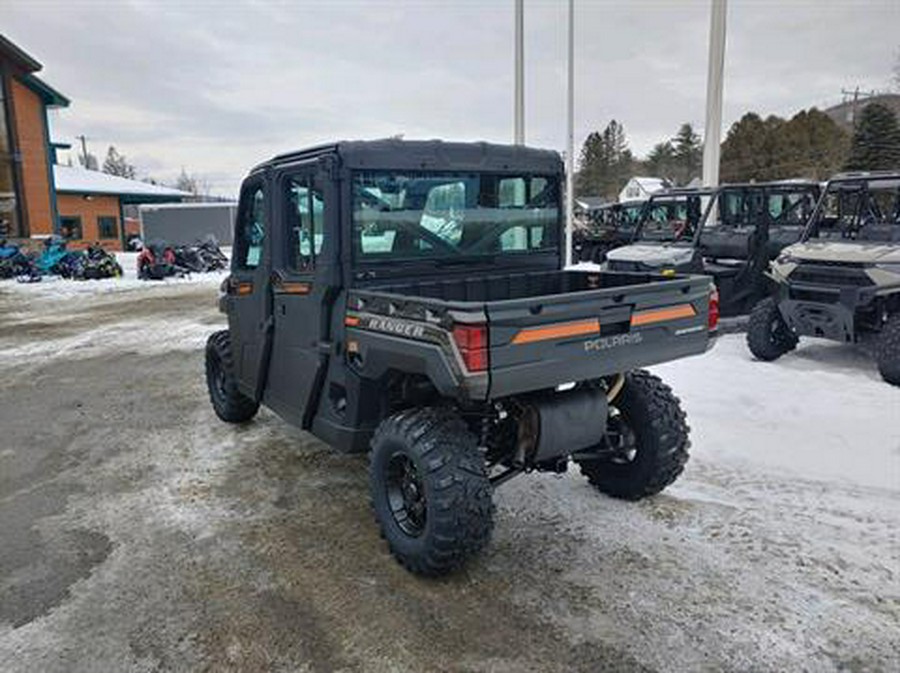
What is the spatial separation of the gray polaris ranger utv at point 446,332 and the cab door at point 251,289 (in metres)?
0.02

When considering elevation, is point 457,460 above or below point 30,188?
below

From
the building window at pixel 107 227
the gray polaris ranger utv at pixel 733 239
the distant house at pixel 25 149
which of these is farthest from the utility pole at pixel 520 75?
the building window at pixel 107 227

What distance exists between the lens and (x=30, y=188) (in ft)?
82.4

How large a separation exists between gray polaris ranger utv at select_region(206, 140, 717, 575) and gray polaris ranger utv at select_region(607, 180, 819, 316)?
208 inches

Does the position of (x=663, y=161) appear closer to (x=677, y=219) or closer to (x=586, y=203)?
(x=586, y=203)

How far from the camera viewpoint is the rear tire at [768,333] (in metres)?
7.60

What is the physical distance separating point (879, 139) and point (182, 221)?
40.6 meters

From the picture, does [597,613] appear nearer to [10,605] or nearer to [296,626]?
[296,626]

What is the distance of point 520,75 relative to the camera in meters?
16.9

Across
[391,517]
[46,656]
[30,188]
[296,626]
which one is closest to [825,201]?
[391,517]

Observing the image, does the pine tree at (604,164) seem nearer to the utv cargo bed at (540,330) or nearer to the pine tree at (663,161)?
the pine tree at (663,161)

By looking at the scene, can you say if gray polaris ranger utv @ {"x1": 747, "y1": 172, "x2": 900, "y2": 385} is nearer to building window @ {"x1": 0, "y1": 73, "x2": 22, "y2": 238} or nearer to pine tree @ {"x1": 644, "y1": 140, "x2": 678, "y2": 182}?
building window @ {"x1": 0, "y1": 73, "x2": 22, "y2": 238}

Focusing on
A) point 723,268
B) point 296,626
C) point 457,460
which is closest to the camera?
point 296,626

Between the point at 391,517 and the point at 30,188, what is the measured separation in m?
27.2
